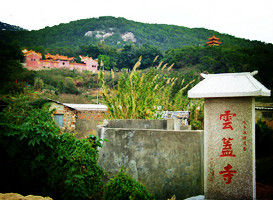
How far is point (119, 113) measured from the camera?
500cm

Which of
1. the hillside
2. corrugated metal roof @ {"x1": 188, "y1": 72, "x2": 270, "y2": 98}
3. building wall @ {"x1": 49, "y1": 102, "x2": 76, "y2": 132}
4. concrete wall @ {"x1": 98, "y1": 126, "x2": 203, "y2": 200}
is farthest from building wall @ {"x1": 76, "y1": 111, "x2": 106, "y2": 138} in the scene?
the hillside

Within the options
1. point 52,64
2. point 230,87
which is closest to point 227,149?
point 230,87

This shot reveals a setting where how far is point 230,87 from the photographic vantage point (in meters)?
3.20

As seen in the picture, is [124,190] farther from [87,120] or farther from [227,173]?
[87,120]

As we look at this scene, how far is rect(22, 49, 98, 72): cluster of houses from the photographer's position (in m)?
39.1

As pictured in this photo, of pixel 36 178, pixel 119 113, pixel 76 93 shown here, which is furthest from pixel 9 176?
pixel 76 93

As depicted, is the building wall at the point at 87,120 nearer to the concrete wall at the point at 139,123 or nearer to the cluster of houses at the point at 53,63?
the concrete wall at the point at 139,123

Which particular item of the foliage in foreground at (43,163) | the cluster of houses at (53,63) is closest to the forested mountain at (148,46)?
the cluster of houses at (53,63)

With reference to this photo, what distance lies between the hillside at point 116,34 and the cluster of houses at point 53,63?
8700 mm

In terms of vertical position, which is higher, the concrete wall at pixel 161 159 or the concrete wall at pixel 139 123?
the concrete wall at pixel 139 123

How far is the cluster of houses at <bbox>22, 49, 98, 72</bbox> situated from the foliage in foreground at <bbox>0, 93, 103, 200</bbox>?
39.7 meters

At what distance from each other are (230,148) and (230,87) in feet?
2.65

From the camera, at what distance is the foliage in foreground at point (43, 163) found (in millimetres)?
2178

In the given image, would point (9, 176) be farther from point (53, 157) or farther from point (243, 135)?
point (243, 135)
